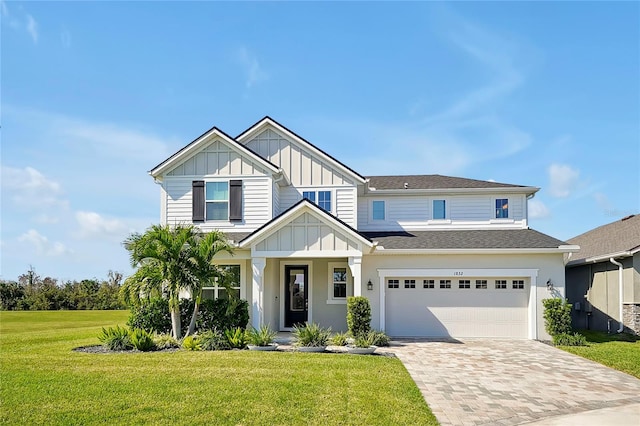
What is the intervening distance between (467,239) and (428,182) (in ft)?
12.8

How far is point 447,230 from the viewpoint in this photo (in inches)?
828

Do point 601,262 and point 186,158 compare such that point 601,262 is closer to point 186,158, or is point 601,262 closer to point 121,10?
point 186,158

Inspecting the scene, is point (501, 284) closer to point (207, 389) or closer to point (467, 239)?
point (467, 239)

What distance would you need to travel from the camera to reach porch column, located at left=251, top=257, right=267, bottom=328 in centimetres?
1725

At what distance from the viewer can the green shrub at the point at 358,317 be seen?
53.0 feet

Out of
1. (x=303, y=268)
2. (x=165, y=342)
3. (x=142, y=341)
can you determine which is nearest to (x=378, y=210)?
(x=303, y=268)

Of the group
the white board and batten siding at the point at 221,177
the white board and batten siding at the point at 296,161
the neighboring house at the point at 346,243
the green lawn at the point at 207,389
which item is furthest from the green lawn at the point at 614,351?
the white board and batten siding at the point at 221,177

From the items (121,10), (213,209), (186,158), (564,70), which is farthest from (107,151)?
(564,70)

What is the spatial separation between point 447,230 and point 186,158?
10268mm

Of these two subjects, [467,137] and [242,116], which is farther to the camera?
[242,116]

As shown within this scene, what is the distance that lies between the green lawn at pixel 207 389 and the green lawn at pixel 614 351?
17.6ft

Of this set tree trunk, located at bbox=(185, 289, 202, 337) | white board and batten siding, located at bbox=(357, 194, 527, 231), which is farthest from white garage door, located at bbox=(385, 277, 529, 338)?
tree trunk, located at bbox=(185, 289, 202, 337)

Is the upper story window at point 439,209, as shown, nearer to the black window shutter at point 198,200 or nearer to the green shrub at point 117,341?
the black window shutter at point 198,200

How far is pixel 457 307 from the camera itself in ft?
60.6
